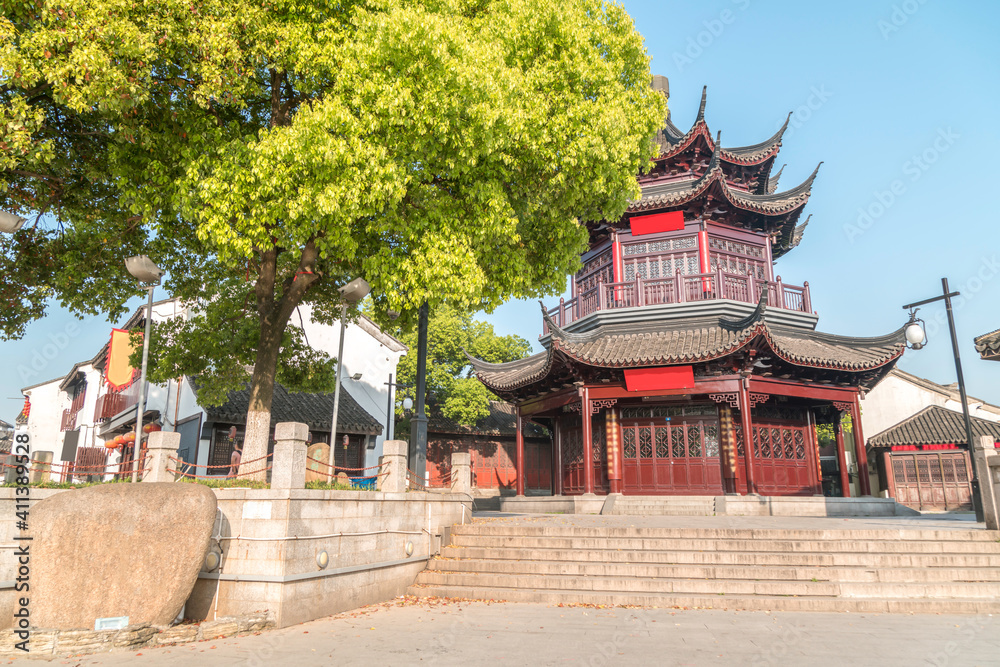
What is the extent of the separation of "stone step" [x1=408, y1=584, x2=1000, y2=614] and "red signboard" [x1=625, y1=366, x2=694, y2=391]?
27.4 feet

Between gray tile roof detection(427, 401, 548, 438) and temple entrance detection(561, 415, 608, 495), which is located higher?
gray tile roof detection(427, 401, 548, 438)

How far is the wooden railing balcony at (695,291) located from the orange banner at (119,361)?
53.7 ft

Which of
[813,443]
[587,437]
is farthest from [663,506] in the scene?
[813,443]

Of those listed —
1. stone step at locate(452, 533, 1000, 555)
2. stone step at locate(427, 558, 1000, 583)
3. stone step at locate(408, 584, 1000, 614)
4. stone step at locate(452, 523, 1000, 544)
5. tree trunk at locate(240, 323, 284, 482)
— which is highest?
tree trunk at locate(240, 323, 284, 482)

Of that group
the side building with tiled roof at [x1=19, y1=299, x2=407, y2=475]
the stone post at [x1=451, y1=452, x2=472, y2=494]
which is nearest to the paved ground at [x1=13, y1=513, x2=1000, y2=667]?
the stone post at [x1=451, y1=452, x2=472, y2=494]

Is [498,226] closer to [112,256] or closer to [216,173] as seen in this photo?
[216,173]

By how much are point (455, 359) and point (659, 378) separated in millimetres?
15137

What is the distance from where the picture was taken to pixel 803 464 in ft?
59.8

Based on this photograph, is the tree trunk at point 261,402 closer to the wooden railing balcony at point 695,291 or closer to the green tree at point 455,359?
the wooden railing balcony at point 695,291

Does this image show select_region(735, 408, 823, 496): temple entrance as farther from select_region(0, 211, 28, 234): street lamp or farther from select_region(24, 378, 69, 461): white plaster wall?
select_region(24, 378, 69, 461): white plaster wall

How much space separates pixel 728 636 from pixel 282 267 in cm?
947

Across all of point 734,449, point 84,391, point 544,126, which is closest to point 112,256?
point 544,126

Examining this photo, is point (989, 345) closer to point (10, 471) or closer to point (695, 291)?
point (695, 291)

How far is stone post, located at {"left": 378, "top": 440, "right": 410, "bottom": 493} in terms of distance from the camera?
995 centimetres
